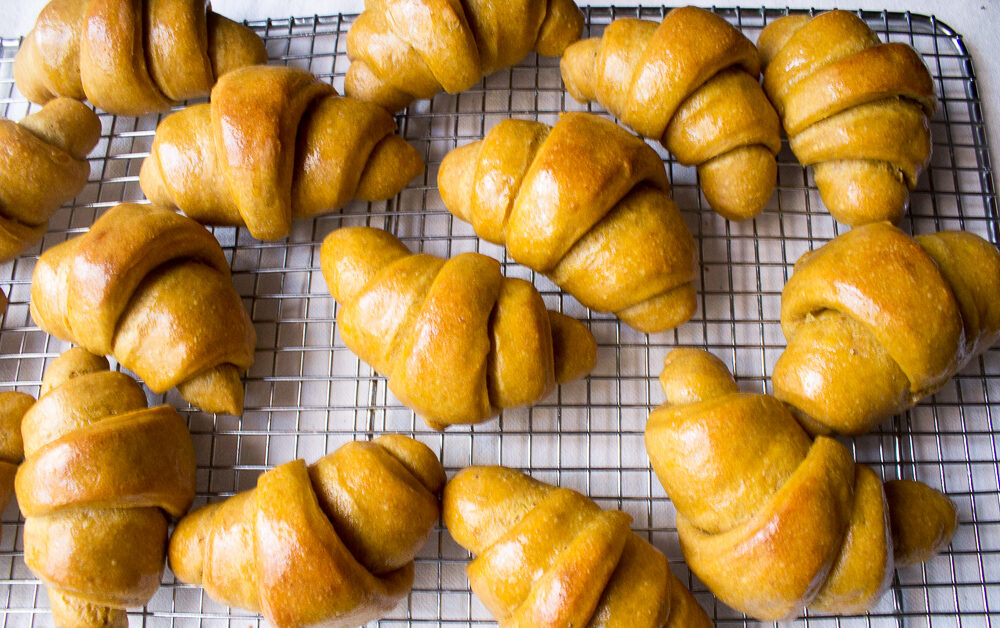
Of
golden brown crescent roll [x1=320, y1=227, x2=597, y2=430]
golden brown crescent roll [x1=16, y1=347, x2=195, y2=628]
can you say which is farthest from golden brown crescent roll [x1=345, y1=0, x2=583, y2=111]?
golden brown crescent roll [x1=16, y1=347, x2=195, y2=628]

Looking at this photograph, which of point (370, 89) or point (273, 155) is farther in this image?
point (370, 89)

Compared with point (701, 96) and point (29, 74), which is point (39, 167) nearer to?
point (29, 74)

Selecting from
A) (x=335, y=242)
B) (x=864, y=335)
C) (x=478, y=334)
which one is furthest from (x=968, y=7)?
(x=335, y=242)

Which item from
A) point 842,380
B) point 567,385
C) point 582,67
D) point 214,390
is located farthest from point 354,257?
point 842,380

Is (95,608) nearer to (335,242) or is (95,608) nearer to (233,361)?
(233,361)

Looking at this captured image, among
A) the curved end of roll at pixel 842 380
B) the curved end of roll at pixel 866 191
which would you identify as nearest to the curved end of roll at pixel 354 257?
the curved end of roll at pixel 842 380

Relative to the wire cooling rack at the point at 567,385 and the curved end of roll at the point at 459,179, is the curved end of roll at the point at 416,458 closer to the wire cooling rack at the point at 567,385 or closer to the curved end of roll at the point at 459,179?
the wire cooling rack at the point at 567,385
